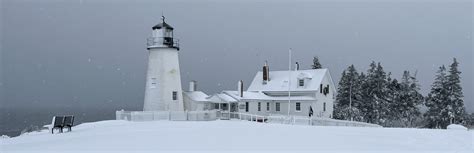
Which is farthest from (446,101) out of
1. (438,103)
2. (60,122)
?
(60,122)

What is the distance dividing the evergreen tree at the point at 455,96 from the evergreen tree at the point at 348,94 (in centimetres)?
980

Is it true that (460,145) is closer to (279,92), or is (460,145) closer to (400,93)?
(279,92)

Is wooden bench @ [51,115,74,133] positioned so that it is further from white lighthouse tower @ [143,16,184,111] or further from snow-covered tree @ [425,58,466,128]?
snow-covered tree @ [425,58,466,128]

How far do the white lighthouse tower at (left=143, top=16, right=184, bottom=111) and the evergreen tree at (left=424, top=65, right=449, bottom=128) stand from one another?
90.8ft

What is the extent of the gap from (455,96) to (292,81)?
17.5m

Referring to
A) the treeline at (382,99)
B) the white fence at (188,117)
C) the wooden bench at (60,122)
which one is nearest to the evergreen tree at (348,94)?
the treeline at (382,99)

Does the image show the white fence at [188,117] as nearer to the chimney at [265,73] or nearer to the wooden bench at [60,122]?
the wooden bench at [60,122]

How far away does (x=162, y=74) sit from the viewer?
32.7 m

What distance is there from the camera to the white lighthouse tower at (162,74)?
32.5 meters

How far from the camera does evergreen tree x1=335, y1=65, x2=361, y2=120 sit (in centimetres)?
4784

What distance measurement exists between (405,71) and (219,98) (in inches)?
1126

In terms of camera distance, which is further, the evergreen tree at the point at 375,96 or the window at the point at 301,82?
the evergreen tree at the point at 375,96

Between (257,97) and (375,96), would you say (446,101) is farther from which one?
(257,97)

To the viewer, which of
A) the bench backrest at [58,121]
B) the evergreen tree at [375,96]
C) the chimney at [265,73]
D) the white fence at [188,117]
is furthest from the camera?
the evergreen tree at [375,96]
